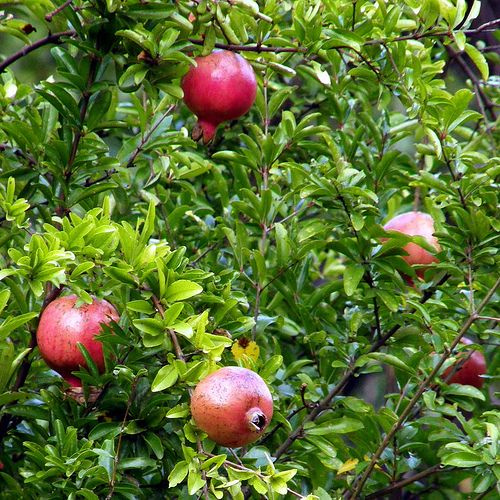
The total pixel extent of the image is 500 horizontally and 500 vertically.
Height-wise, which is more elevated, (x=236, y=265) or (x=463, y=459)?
(x=236, y=265)

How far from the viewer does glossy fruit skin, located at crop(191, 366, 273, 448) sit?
4.42 ft

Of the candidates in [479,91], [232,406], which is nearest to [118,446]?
[232,406]

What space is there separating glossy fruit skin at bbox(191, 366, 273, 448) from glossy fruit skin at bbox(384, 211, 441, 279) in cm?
78

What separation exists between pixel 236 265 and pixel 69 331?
57 cm

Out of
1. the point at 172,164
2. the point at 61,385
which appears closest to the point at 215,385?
the point at 61,385

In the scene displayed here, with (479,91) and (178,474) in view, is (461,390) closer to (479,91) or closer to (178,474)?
(178,474)

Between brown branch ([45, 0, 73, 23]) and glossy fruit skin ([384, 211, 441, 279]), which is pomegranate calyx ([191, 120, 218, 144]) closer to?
brown branch ([45, 0, 73, 23])

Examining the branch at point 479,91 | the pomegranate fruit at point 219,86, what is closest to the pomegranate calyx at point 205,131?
the pomegranate fruit at point 219,86

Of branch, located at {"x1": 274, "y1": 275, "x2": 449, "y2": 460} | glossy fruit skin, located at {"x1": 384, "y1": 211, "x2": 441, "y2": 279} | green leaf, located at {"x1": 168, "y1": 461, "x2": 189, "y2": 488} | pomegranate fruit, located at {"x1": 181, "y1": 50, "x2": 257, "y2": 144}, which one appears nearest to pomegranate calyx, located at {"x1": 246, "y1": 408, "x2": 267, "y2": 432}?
green leaf, located at {"x1": 168, "y1": 461, "x2": 189, "y2": 488}

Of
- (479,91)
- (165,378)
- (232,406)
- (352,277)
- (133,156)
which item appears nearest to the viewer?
(232,406)

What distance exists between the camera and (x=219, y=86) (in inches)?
68.1

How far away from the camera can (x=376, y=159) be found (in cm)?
228

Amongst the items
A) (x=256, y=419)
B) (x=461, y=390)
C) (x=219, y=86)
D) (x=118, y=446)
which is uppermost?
(x=219, y=86)

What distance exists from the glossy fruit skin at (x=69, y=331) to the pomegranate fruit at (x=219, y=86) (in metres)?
0.43
